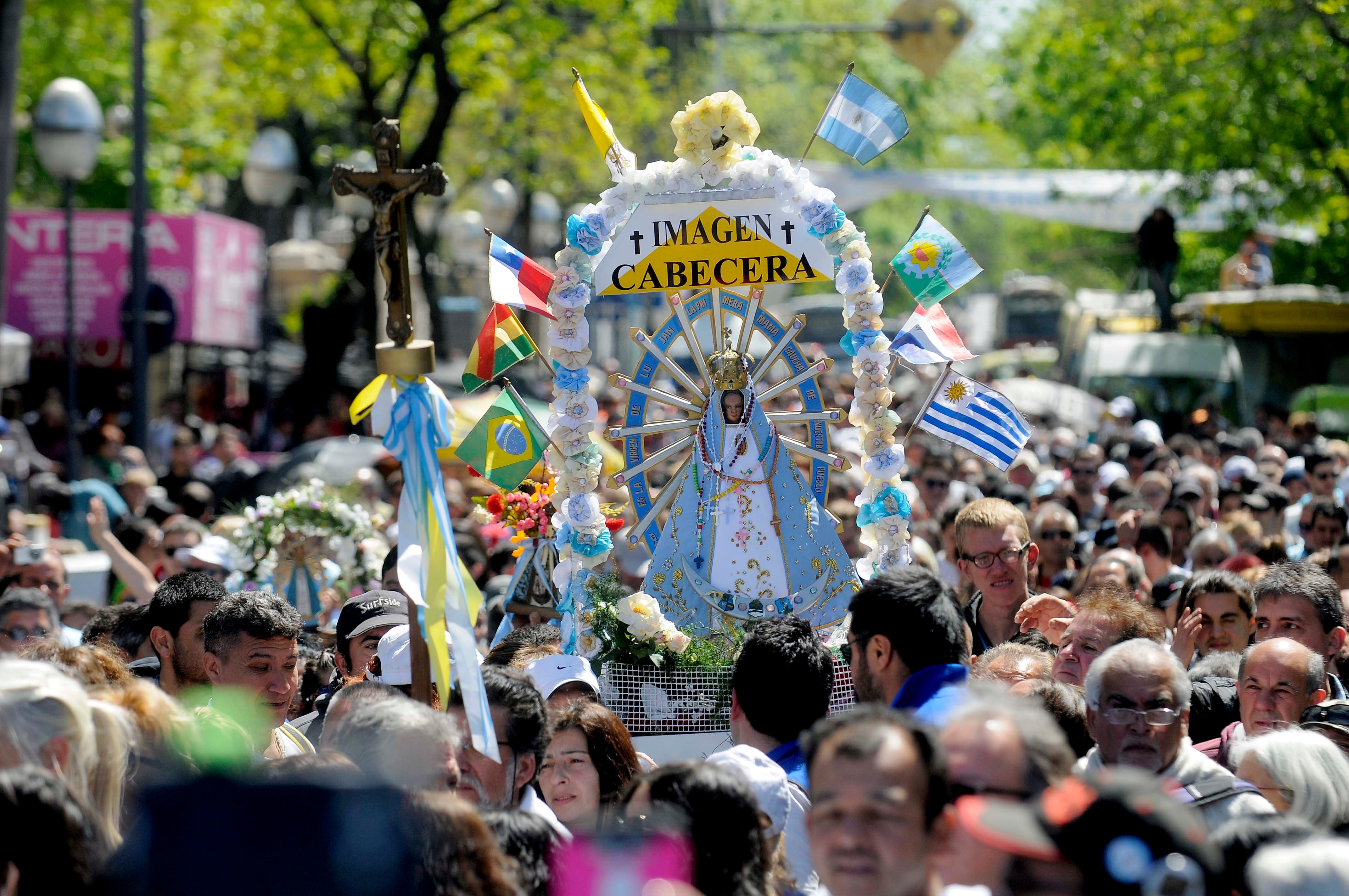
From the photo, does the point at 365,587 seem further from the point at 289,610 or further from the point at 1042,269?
the point at 1042,269

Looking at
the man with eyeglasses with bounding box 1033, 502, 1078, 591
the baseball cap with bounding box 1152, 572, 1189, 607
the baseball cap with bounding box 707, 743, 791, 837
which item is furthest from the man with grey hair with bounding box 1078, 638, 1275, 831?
the man with eyeglasses with bounding box 1033, 502, 1078, 591

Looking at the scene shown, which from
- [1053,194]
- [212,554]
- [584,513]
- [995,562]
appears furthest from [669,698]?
[1053,194]

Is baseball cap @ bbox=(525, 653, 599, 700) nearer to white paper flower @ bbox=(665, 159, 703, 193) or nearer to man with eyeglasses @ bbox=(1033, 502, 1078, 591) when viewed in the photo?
white paper flower @ bbox=(665, 159, 703, 193)

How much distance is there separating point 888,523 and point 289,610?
2.81 m

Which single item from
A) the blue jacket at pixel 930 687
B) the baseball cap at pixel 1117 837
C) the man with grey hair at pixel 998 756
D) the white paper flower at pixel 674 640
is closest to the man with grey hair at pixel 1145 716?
the blue jacket at pixel 930 687

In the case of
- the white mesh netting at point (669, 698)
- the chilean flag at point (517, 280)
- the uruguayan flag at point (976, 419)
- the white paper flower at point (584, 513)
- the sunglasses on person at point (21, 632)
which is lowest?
the white mesh netting at point (669, 698)

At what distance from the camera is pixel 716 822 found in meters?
3.42

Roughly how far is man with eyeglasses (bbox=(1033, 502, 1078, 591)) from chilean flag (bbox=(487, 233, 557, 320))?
10.9 feet

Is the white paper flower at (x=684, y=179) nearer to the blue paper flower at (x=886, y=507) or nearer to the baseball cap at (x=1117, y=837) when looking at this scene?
the blue paper flower at (x=886, y=507)

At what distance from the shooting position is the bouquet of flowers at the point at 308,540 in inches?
329

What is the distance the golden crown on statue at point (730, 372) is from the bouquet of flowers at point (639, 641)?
42.9 inches

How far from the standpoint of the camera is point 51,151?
466 inches

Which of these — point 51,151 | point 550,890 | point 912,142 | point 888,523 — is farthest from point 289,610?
point 912,142

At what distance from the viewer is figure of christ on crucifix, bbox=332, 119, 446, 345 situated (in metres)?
4.59
